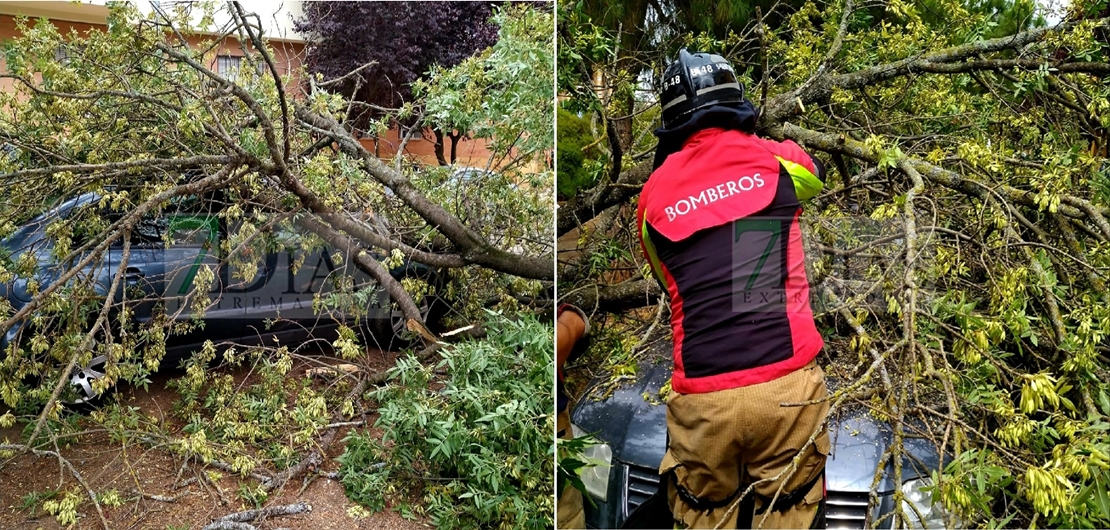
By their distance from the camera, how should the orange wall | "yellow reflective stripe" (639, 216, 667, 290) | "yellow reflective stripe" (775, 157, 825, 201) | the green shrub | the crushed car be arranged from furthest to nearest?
the orange wall → the green shrub → "yellow reflective stripe" (639, 216, 667, 290) → "yellow reflective stripe" (775, 157, 825, 201) → the crushed car

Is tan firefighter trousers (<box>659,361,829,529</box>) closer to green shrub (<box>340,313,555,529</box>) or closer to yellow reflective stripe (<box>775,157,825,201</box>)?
yellow reflective stripe (<box>775,157,825,201</box>)

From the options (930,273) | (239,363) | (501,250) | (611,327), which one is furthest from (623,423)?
(239,363)

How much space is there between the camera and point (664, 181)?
1.71 metres

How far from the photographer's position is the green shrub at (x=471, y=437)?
246cm

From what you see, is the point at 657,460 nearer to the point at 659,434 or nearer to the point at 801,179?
the point at 659,434

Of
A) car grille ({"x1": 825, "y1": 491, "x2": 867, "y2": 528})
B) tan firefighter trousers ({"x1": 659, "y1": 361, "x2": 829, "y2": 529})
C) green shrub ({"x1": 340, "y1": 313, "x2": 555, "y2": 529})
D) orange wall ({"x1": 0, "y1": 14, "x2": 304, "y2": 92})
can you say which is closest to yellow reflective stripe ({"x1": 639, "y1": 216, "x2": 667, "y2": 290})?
tan firefighter trousers ({"x1": 659, "y1": 361, "x2": 829, "y2": 529})

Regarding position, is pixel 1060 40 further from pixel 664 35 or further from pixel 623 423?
pixel 623 423

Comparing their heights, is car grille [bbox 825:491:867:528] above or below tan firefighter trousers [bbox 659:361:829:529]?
below

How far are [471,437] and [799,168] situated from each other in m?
1.56

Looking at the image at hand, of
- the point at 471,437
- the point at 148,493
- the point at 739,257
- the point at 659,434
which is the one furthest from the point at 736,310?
the point at 148,493

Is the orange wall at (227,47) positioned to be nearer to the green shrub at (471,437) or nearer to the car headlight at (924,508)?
the green shrub at (471,437)

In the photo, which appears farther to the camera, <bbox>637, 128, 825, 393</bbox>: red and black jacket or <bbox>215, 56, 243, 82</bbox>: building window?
<bbox>215, 56, 243, 82</bbox>: building window

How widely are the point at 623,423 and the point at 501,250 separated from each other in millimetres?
1645

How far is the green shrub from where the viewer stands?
2.46 m
